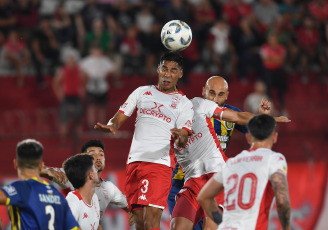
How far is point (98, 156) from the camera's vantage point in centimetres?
850

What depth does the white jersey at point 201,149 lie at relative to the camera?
8.71 meters

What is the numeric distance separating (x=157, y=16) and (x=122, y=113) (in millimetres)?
11216

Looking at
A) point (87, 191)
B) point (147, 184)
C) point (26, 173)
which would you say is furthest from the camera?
point (147, 184)

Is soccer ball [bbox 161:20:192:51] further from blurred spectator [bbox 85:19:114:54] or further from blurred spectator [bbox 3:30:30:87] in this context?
blurred spectator [bbox 3:30:30:87]

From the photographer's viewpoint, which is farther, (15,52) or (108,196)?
(15,52)

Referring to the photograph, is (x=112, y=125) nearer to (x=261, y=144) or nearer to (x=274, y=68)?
(x=261, y=144)

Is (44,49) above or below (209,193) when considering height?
above

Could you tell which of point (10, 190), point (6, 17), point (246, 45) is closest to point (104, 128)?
point (10, 190)

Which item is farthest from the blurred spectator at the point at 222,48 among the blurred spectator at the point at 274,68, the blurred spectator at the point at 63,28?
the blurred spectator at the point at 63,28

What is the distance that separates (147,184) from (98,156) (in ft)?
2.66

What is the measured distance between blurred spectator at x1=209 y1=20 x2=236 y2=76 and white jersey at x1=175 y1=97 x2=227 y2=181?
34.2 feet

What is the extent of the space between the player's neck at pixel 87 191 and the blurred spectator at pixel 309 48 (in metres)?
13.6

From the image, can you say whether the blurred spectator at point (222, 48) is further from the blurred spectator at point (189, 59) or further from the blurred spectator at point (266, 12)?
the blurred spectator at point (266, 12)

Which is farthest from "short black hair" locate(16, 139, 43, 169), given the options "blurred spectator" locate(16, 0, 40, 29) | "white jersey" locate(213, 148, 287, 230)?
"blurred spectator" locate(16, 0, 40, 29)
